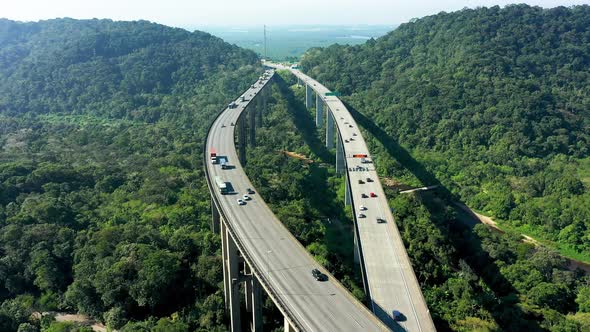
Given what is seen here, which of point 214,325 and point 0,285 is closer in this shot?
point 214,325

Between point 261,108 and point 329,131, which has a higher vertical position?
point 261,108

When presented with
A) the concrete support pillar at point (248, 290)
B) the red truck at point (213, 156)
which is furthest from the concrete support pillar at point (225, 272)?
the red truck at point (213, 156)

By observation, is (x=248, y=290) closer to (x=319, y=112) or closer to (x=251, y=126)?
(x=251, y=126)

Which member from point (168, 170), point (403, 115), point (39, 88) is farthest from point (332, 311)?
point (39, 88)

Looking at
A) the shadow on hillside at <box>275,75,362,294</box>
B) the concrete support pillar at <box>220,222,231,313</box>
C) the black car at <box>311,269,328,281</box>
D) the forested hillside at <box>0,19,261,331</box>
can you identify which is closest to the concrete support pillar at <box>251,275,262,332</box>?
the forested hillside at <box>0,19,261,331</box>

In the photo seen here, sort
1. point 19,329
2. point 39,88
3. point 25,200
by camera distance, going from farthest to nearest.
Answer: point 39,88, point 25,200, point 19,329

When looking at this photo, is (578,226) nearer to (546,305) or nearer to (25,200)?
(546,305)

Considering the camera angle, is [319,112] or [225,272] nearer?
[225,272]

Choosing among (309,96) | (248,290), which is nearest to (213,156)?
(248,290)
